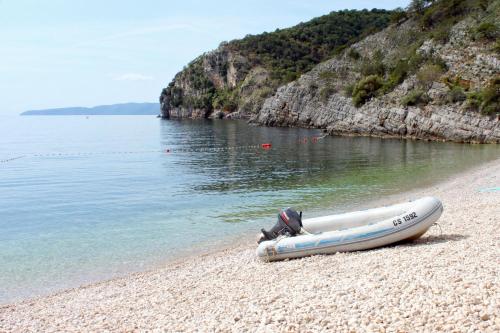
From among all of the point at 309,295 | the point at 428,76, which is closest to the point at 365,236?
the point at 309,295

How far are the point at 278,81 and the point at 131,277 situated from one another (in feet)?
→ 377

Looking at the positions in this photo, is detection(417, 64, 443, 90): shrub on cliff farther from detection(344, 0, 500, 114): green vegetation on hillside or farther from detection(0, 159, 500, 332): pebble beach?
detection(0, 159, 500, 332): pebble beach

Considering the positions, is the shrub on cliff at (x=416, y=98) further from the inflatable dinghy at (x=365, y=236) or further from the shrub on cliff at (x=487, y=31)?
the inflatable dinghy at (x=365, y=236)

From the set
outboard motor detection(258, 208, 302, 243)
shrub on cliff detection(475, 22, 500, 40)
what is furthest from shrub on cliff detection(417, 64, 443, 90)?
outboard motor detection(258, 208, 302, 243)

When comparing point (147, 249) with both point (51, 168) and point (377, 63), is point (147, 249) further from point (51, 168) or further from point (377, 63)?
point (377, 63)

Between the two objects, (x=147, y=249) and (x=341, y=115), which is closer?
(x=147, y=249)

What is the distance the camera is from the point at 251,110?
12731 centimetres

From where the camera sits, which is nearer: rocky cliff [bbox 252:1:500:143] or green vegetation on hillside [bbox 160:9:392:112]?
rocky cliff [bbox 252:1:500:143]

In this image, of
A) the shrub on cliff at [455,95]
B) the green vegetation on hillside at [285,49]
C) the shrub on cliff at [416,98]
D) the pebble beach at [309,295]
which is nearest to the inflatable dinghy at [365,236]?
the pebble beach at [309,295]

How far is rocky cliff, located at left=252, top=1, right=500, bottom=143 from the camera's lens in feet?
171

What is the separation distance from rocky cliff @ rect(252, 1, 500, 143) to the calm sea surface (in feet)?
21.6

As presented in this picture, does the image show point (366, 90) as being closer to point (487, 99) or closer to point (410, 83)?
point (410, 83)

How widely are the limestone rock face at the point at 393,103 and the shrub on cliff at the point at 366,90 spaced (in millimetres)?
1448

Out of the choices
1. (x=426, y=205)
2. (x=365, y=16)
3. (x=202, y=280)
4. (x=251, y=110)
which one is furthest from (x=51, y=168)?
(x=365, y=16)
